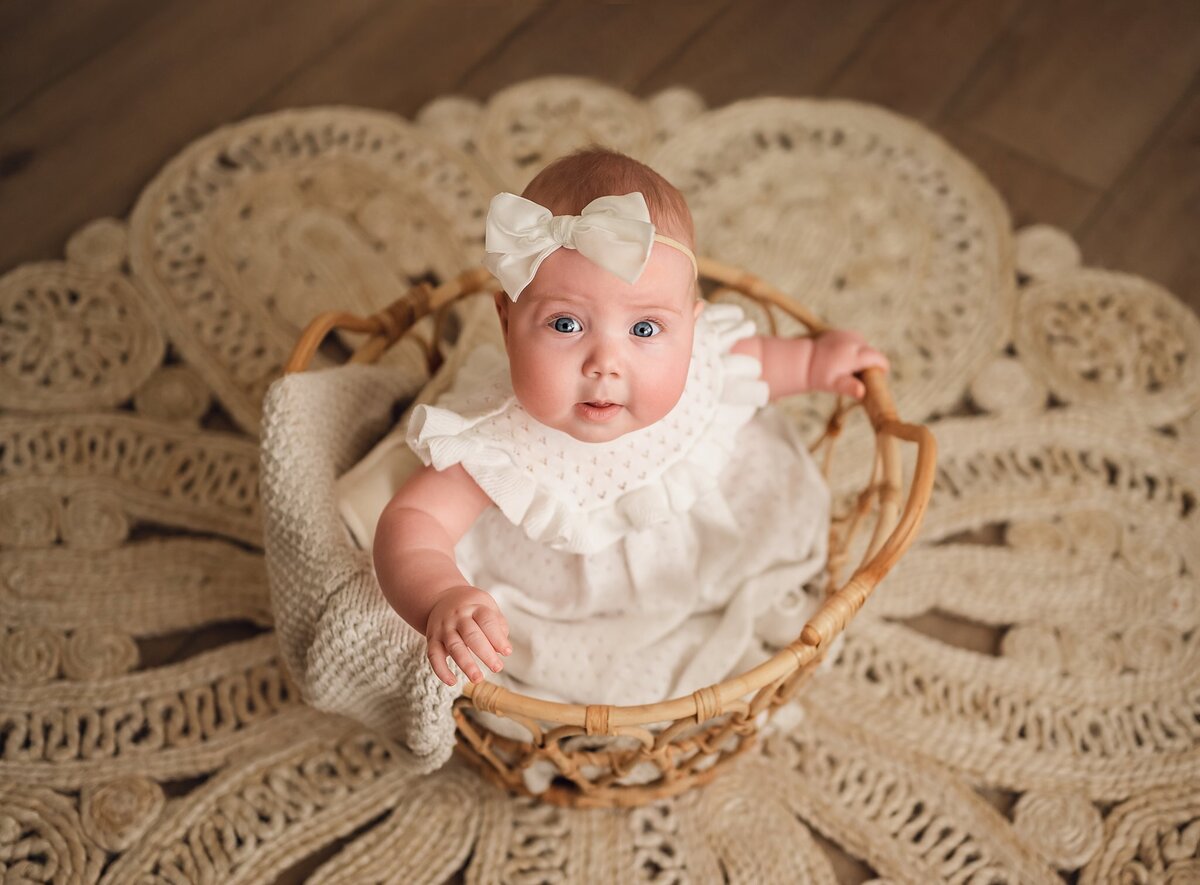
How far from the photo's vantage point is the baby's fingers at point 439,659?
0.79 meters

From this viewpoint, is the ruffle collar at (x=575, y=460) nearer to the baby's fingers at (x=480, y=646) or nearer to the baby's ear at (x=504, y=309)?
the baby's ear at (x=504, y=309)

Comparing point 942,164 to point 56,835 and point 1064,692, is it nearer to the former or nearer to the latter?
point 1064,692

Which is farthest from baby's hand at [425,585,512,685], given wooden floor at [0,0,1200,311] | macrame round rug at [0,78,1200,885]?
wooden floor at [0,0,1200,311]

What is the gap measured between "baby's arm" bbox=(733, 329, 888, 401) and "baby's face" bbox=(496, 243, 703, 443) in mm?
237

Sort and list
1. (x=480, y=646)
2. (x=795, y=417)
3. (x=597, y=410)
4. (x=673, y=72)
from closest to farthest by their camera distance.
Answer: (x=480, y=646)
(x=597, y=410)
(x=795, y=417)
(x=673, y=72)

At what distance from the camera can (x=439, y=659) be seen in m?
0.79

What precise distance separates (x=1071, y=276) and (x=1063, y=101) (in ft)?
1.28

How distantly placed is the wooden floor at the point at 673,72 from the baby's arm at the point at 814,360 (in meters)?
0.62

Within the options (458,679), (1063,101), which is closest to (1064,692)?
(458,679)

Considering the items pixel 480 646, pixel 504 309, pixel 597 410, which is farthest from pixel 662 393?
pixel 480 646

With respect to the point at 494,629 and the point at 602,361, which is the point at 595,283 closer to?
the point at 602,361

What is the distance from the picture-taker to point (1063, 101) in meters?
1.68

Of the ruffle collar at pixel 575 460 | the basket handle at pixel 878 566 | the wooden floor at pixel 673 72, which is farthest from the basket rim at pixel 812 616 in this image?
the wooden floor at pixel 673 72

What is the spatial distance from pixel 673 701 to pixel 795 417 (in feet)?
1.98
